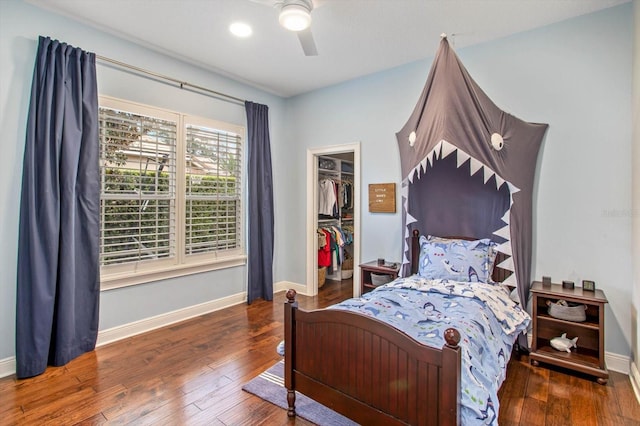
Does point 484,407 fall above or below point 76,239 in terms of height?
below

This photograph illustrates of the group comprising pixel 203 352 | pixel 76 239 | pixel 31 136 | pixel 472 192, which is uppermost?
pixel 31 136

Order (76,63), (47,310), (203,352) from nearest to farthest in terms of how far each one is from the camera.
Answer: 1. (47,310)
2. (76,63)
3. (203,352)

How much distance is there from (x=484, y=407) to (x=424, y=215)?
2241 mm

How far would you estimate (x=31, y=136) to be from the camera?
2586 millimetres

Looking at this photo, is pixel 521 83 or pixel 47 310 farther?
pixel 521 83

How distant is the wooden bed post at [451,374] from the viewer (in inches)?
55.3

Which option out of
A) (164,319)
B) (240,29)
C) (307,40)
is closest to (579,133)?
(307,40)

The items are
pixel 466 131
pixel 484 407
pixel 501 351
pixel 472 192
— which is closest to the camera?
pixel 484 407

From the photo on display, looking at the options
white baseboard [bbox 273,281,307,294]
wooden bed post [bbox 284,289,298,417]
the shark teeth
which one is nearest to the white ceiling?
the shark teeth

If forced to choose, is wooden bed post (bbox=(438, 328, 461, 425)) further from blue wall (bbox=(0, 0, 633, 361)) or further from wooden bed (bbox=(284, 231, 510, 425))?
blue wall (bbox=(0, 0, 633, 361))

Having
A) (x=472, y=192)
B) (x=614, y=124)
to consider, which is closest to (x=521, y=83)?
(x=614, y=124)

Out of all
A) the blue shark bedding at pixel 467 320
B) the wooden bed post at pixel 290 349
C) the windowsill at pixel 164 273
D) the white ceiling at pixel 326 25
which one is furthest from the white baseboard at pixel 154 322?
the white ceiling at pixel 326 25

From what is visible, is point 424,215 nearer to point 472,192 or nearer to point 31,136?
point 472,192

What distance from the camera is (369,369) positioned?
68.6 inches
